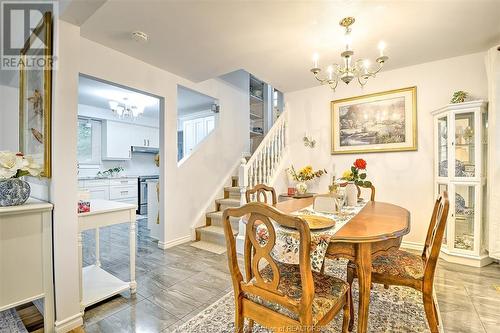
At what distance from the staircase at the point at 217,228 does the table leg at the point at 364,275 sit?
2.00 metres

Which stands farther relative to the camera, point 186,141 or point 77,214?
point 186,141

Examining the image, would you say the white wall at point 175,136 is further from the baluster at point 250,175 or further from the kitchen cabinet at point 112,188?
the kitchen cabinet at point 112,188

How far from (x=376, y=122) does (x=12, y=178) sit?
155 inches

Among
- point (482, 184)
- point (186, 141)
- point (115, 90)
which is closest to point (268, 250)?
point (482, 184)

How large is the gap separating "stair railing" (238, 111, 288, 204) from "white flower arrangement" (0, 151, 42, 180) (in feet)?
6.88

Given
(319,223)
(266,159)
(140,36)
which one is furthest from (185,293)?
(140,36)

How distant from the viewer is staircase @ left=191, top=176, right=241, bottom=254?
3273 millimetres

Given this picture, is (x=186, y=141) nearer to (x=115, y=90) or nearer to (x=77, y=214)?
(x=115, y=90)

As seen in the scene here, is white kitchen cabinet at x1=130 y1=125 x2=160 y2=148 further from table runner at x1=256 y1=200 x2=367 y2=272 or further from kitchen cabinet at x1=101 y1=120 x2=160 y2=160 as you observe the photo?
table runner at x1=256 y1=200 x2=367 y2=272

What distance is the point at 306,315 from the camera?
39.9 inches

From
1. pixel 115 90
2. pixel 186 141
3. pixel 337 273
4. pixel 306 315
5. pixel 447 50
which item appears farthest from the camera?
pixel 186 141

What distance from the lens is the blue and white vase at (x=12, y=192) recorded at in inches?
57.7

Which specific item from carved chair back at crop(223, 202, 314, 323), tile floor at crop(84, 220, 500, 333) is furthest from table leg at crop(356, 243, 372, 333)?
tile floor at crop(84, 220, 500, 333)

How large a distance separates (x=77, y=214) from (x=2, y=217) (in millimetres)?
373
